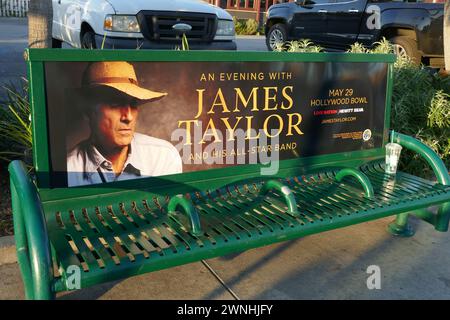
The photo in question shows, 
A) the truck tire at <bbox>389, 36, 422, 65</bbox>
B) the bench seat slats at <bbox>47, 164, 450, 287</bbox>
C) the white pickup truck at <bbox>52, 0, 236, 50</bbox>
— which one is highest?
the white pickup truck at <bbox>52, 0, 236, 50</bbox>

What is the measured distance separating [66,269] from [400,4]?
26.6 ft

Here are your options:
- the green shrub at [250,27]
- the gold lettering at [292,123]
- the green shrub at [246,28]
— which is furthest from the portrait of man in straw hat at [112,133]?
the green shrub at [250,27]

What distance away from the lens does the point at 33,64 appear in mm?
2512

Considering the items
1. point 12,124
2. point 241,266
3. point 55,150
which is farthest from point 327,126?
point 12,124

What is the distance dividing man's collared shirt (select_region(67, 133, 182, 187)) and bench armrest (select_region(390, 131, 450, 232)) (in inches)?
70.8

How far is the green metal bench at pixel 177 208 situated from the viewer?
7.43ft

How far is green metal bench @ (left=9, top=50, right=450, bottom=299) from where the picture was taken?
2.27 metres

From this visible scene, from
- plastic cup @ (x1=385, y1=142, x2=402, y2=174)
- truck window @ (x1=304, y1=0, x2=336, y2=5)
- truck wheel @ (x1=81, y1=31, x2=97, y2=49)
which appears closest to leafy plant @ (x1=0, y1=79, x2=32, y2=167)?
truck wheel @ (x1=81, y1=31, x2=97, y2=49)

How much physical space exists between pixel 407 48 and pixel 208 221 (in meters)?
6.85

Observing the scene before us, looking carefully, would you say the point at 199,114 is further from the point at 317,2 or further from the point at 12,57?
the point at 317,2

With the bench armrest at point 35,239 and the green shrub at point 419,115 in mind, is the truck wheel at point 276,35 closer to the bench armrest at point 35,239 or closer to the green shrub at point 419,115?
the green shrub at point 419,115

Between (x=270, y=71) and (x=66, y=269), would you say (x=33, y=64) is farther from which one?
(x=270, y=71)

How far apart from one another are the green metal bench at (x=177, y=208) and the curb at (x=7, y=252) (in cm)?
43

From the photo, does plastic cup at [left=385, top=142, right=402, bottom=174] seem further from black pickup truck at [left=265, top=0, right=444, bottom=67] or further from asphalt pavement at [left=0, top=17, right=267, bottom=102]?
black pickup truck at [left=265, top=0, right=444, bottom=67]
